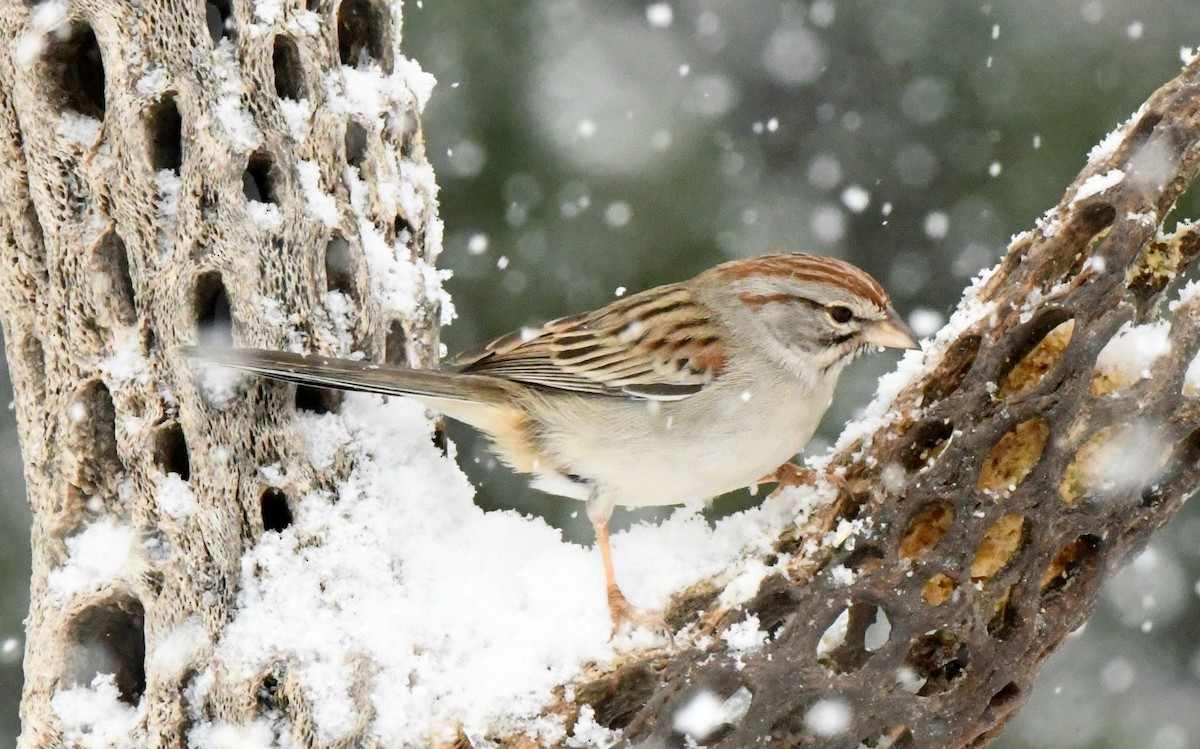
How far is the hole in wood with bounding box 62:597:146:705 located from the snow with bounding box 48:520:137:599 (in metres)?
0.07

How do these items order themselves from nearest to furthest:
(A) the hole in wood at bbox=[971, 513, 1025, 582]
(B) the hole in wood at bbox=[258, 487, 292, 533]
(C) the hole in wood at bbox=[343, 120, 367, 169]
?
(A) the hole in wood at bbox=[971, 513, 1025, 582]
(B) the hole in wood at bbox=[258, 487, 292, 533]
(C) the hole in wood at bbox=[343, 120, 367, 169]

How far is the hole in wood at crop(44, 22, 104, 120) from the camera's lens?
3.44 metres

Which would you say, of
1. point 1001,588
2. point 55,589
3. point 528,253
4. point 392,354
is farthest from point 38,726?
point 528,253

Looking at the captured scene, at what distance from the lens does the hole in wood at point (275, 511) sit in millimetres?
3424

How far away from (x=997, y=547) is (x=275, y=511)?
5.81 ft

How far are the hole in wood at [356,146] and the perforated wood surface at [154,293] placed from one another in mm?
195

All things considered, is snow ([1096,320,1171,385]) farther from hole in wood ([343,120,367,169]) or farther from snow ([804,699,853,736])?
hole in wood ([343,120,367,169])

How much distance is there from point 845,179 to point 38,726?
4968 millimetres

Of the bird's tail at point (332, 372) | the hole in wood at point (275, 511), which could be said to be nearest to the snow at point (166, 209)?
the bird's tail at point (332, 372)

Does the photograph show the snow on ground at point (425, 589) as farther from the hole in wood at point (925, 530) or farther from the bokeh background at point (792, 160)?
the bokeh background at point (792, 160)

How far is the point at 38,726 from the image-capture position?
336 cm

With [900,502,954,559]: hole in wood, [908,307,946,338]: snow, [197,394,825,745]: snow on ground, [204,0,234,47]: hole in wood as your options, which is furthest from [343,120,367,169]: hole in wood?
[908,307,946,338]: snow

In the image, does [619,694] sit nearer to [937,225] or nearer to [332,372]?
[332,372]

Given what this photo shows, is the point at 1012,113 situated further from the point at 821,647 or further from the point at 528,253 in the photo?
the point at 821,647
